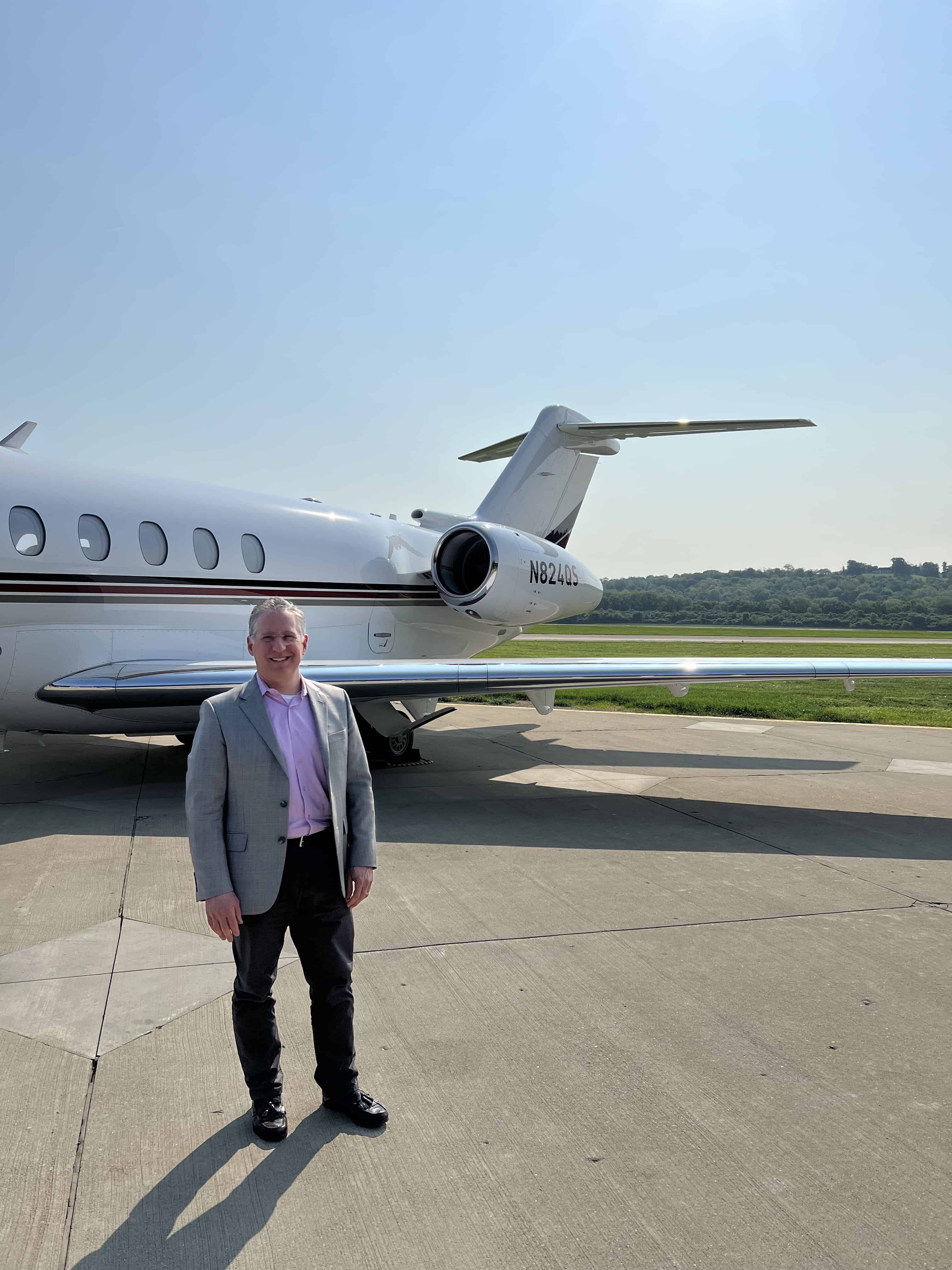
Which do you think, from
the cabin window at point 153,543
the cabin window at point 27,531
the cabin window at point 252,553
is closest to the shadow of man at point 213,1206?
the cabin window at point 27,531

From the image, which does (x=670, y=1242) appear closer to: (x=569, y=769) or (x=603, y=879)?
(x=603, y=879)

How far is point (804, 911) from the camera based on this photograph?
550 cm

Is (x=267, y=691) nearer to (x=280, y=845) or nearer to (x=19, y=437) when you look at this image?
(x=280, y=845)

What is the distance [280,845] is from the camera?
3033mm

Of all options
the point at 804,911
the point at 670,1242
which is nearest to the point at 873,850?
the point at 804,911

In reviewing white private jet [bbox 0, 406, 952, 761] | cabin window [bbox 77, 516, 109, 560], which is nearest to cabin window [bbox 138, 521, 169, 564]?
white private jet [bbox 0, 406, 952, 761]

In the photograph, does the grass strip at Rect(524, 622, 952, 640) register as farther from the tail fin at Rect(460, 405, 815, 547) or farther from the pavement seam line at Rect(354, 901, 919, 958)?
the pavement seam line at Rect(354, 901, 919, 958)

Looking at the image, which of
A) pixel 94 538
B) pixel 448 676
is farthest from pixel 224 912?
pixel 94 538

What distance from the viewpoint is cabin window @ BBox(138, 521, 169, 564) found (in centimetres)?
897

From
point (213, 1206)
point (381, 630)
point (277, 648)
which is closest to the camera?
point (213, 1206)

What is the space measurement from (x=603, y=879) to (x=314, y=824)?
341cm

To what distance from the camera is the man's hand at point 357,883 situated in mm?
3186

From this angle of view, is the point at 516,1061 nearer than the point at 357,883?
No

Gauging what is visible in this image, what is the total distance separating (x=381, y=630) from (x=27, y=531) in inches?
182
